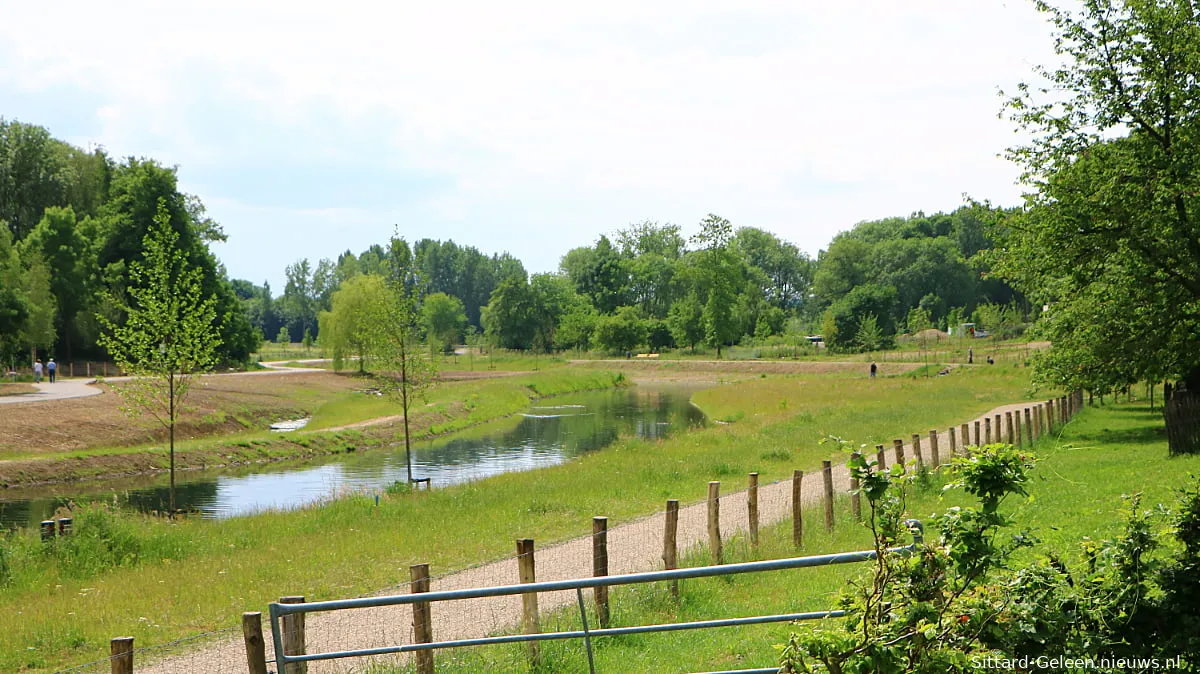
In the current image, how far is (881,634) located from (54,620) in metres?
10.7

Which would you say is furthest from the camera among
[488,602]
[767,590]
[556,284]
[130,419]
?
[556,284]

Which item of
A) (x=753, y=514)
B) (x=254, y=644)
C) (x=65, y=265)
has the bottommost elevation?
(x=753, y=514)

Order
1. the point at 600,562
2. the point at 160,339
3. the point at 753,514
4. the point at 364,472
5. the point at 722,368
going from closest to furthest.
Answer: the point at 600,562 < the point at 753,514 < the point at 160,339 < the point at 364,472 < the point at 722,368

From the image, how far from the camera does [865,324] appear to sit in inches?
3529

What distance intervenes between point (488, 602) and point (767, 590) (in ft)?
11.1

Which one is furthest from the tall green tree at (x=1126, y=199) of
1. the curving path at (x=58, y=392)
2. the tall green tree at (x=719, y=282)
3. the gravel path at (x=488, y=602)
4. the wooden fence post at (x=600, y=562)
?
the tall green tree at (x=719, y=282)

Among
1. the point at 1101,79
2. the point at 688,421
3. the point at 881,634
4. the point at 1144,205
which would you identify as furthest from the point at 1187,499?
the point at 688,421

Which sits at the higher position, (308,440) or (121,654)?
(121,654)

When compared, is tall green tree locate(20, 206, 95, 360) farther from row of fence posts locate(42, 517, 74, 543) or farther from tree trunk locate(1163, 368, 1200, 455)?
tree trunk locate(1163, 368, 1200, 455)

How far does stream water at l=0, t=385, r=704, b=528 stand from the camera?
25.7 meters

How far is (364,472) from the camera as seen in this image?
103ft

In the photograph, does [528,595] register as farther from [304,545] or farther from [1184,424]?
[1184,424]

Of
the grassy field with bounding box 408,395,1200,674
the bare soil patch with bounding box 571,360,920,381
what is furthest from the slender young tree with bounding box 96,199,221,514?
the bare soil patch with bounding box 571,360,920,381

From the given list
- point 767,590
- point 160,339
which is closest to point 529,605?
point 767,590
